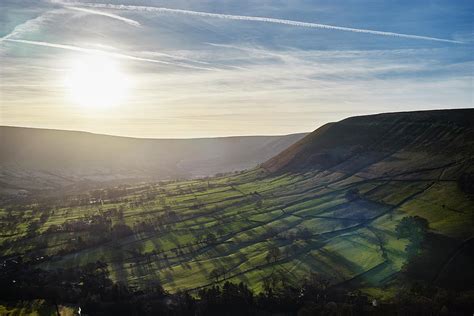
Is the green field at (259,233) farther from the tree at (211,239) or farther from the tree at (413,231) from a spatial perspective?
the tree at (413,231)

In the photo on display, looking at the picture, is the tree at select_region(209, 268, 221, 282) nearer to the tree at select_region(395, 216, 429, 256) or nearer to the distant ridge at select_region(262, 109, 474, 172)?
the tree at select_region(395, 216, 429, 256)

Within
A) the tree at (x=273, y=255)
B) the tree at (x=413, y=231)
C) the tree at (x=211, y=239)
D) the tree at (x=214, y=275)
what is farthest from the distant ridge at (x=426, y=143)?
the tree at (x=214, y=275)

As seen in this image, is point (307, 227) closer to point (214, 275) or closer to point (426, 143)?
point (214, 275)

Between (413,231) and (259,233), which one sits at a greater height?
(413,231)

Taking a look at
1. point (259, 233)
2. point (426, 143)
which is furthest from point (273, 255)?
point (426, 143)

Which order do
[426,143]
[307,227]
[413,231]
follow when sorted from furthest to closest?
[426,143] → [307,227] → [413,231]

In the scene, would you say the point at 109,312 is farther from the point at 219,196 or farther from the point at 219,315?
the point at 219,196

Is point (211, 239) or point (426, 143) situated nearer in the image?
point (211, 239)

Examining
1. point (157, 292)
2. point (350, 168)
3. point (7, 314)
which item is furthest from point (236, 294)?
point (350, 168)

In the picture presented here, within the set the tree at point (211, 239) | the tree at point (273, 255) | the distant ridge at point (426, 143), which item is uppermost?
the distant ridge at point (426, 143)
